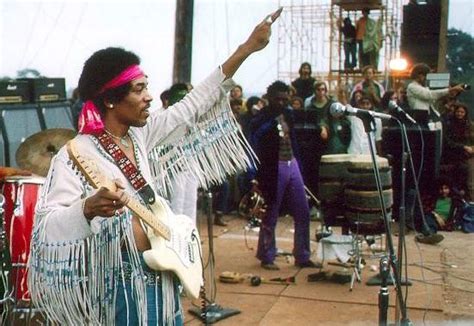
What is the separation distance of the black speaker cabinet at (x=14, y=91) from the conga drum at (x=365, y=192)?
4.50 m

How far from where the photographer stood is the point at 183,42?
786 centimetres

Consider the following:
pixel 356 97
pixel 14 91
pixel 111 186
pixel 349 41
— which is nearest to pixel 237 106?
pixel 356 97

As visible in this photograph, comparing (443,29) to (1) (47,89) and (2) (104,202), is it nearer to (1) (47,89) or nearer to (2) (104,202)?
(1) (47,89)

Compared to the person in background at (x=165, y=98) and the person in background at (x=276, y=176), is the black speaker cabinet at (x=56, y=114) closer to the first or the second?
the person in background at (x=165, y=98)

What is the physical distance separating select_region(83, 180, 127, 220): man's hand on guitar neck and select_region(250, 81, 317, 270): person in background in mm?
4338

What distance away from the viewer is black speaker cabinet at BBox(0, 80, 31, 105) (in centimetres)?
810

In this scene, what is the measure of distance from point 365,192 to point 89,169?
12.8ft

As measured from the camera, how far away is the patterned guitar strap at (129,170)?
2459 millimetres

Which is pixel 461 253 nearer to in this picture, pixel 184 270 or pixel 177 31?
pixel 177 31

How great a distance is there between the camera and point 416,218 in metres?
8.52

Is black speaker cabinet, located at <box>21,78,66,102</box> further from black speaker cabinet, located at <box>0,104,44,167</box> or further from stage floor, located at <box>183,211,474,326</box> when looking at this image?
stage floor, located at <box>183,211,474,326</box>

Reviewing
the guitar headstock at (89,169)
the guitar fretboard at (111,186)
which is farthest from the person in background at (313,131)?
the guitar headstock at (89,169)

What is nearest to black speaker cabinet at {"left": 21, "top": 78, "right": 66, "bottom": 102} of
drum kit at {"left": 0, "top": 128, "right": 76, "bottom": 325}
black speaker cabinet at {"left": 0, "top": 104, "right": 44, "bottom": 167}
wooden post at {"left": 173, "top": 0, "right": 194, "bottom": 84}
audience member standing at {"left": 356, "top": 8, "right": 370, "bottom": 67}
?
black speaker cabinet at {"left": 0, "top": 104, "right": 44, "bottom": 167}

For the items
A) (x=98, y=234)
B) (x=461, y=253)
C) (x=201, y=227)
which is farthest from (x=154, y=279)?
(x=201, y=227)
